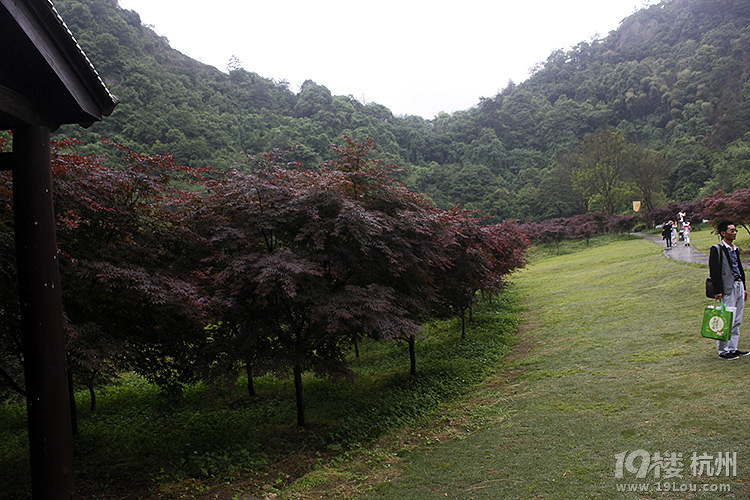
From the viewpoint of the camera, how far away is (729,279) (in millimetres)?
5457

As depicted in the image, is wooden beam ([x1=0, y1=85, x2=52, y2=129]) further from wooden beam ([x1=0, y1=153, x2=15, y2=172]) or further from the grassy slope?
the grassy slope

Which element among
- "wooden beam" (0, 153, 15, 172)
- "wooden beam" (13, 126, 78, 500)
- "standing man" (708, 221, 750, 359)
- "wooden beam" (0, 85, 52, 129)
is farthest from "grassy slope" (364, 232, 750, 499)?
"wooden beam" (0, 85, 52, 129)

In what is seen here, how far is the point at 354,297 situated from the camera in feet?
17.9

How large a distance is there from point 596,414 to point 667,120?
65.9 meters

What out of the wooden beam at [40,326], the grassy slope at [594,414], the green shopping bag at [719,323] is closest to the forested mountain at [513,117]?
the grassy slope at [594,414]

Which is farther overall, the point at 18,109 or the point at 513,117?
the point at 513,117

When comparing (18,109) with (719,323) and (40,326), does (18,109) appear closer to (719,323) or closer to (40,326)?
(40,326)

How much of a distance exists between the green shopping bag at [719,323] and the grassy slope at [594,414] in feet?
1.24

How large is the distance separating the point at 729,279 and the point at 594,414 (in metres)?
2.59

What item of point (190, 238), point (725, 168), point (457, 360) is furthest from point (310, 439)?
point (725, 168)

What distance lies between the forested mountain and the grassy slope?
2964 centimetres

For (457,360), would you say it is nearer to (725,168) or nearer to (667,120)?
(725,168)

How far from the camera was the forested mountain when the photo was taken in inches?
1517

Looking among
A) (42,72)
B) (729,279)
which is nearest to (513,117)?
(729,279)
